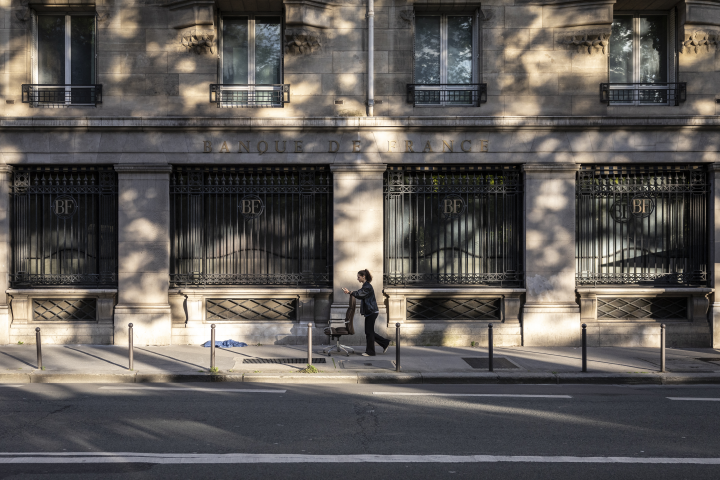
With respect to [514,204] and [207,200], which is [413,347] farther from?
[207,200]

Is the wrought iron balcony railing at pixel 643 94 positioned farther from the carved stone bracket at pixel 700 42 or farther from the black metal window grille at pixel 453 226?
the black metal window grille at pixel 453 226

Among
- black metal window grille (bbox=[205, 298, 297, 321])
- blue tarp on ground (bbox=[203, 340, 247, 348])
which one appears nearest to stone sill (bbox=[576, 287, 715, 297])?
black metal window grille (bbox=[205, 298, 297, 321])

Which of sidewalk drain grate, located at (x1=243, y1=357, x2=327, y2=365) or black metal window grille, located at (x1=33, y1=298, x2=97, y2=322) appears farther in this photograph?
black metal window grille, located at (x1=33, y1=298, x2=97, y2=322)

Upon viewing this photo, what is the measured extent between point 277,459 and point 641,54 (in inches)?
489

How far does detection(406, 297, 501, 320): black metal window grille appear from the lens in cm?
1408

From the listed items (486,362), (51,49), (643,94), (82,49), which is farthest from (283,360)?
(643,94)

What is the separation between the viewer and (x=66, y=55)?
555 inches

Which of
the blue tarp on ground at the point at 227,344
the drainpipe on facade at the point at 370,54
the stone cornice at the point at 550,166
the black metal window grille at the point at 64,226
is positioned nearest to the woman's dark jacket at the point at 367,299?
the blue tarp on ground at the point at 227,344

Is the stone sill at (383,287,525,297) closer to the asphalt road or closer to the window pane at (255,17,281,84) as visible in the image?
the asphalt road

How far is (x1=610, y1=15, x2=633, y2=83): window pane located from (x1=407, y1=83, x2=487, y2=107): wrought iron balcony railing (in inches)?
125

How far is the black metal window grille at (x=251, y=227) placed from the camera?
14.1 metres

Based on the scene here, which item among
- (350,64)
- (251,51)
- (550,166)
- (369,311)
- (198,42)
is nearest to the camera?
(369,311)

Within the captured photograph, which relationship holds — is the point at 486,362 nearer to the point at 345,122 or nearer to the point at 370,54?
the point at 345,122

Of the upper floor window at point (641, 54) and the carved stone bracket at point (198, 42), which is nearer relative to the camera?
the carved stone bracket at point (198, 42)
